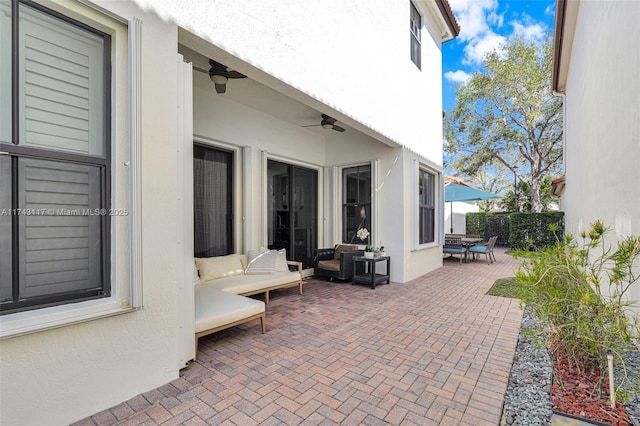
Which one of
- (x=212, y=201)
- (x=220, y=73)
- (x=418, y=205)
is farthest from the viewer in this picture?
(x=418, y=205)

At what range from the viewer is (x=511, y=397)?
228 cm

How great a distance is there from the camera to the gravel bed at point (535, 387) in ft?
6.59

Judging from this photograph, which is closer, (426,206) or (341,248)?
(341,248)

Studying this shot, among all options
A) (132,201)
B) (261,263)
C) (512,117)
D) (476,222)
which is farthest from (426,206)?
(512,117)

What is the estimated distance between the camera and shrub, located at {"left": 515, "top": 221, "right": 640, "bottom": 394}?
2064 mm

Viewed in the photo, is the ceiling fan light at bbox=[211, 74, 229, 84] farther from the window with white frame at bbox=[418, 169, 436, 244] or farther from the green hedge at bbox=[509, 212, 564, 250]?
the green hedge at bbox=[509, 212, 564, 250]

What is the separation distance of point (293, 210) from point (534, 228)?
1074cm

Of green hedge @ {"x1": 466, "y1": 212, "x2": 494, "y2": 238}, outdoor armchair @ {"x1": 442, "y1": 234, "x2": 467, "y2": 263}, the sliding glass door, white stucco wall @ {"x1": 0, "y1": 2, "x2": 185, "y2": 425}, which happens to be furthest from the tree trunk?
white stucco wall @ {"x1": 0, "y1": 2, "x2": 185, "y2": 425}

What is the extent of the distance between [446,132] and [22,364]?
19.2 m

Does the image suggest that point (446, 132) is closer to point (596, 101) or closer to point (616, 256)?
point (596, 101)

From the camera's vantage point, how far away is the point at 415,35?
728cm

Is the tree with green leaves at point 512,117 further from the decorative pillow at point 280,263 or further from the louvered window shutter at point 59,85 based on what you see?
the louvered window shutter at point 59,85

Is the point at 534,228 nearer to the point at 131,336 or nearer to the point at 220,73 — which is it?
the point at 220,73

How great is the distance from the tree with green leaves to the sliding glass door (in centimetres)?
1236
